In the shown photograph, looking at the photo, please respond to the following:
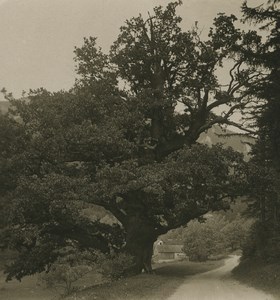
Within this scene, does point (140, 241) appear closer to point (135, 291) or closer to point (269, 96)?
point (135, 291)

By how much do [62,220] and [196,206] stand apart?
7373 mm

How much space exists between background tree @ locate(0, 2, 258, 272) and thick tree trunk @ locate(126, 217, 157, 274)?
0.06 m

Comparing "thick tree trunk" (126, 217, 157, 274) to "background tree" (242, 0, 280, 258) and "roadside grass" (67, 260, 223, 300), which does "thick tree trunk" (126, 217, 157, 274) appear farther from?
"background tree" (242, 0, 280, 258)

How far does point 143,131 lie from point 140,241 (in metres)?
6.33

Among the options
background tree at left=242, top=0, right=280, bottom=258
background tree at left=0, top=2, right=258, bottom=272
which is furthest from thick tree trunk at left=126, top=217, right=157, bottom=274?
background tree at left=242, top=0, right=280, bottom=258

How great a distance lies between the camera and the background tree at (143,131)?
21.7 m

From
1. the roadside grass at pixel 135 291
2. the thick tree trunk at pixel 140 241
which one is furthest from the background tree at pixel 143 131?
the roadside grass at pixel 135 291

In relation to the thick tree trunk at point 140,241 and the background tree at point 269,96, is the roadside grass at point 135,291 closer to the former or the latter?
the thick tree trunk at point 140,241

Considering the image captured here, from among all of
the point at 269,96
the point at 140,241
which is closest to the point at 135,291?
the point at 140,241

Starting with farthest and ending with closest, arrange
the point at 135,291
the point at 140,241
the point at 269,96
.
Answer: the point at 140,241 → the point at 269,96 → the point at 135,291

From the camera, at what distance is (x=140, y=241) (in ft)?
80.4

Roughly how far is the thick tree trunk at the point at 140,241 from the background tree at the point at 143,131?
0.06 m

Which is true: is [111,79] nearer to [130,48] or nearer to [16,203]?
[130,48]

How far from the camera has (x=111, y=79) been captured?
25.6 metres
